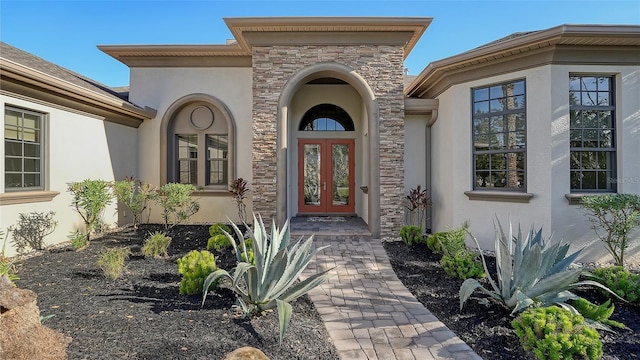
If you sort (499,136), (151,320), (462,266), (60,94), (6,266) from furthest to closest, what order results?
(499,136) → (60,94) → (462,266) → (6,266) → (151,320)

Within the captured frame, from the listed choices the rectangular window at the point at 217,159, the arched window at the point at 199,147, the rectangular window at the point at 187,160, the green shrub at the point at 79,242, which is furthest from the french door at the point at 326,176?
the green shrub at the point at 79,242

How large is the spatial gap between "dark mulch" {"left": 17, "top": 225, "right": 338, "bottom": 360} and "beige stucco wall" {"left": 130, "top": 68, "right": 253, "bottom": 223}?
4.30 metres

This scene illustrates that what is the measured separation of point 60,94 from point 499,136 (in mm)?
9760

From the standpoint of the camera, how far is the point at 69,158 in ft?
23.9

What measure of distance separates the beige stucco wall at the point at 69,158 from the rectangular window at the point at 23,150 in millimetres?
147

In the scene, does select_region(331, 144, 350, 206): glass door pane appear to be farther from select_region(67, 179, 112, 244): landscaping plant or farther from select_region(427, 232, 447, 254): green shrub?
select_region(67, 179, 112, 244): landscaping plant

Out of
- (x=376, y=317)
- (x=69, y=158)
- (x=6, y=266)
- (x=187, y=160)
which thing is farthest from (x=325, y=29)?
(x=6, y=266)

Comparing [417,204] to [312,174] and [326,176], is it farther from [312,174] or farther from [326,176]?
[312,174]

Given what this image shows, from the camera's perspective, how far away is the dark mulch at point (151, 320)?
9.41 feet

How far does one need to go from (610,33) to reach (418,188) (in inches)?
188

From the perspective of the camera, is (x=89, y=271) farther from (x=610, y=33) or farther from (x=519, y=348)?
(x=610, y=33)

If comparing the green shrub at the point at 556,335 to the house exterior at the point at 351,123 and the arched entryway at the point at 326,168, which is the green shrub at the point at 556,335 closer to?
the house exterior at the point at 351,123

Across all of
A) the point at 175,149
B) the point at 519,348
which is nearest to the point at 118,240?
the point at 175,149

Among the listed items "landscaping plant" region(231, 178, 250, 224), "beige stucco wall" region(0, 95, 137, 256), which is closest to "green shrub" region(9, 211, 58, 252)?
"beige stucco wall" region(0, 95, 137, 256)
